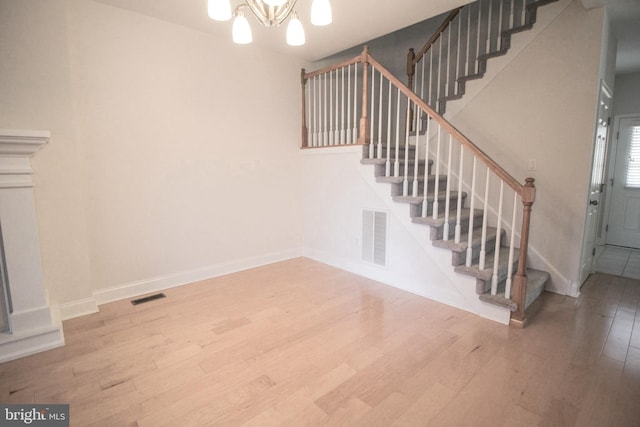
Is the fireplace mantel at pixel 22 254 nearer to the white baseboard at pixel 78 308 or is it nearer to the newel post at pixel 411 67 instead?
the white baseboard at pixel 78 308

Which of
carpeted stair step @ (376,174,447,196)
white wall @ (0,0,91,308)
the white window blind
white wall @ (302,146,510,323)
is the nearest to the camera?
white wall @ (0,0,91,308)

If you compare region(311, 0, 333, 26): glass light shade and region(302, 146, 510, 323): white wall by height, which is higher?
region(311, 0, 333, 26): glass light shade

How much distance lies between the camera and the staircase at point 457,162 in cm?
265

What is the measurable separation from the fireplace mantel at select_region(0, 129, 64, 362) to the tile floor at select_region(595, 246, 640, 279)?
19.2 ft

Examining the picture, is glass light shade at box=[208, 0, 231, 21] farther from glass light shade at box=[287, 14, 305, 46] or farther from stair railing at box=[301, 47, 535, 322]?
stair railing at box=[301, 47, 535, 322]

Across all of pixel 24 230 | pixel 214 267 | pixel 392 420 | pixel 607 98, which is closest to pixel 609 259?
pixel 607 98

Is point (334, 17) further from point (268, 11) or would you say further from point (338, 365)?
point (338, 365)

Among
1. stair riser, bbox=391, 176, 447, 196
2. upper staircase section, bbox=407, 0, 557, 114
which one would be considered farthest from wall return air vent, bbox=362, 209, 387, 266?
upper staircase section, bbox=407, 0, 557, 114

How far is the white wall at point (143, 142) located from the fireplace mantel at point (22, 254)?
41 centimetres

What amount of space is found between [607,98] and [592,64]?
0.76 metres

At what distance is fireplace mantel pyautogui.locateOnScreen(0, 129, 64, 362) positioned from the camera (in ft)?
7.06

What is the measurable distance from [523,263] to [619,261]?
3132mm

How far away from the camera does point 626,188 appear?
16.4ft

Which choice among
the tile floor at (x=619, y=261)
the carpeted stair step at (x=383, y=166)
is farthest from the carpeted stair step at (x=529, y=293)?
the carpeted stair step at (x=383, y=166)
